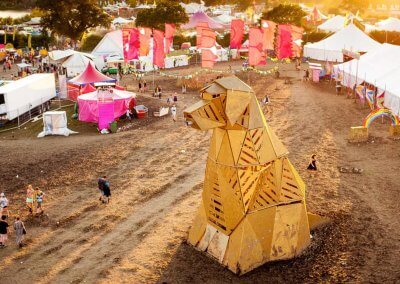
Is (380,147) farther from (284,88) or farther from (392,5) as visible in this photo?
(392,5)

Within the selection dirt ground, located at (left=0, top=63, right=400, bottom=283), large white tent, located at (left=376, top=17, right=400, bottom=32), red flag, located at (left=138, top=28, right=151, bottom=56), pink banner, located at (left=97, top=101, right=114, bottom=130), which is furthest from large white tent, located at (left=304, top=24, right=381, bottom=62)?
pink banner, located at (left=97, top=101, right=114, bottom=130)

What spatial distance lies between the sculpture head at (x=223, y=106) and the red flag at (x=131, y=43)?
23.4 m

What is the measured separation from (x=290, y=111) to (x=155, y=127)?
26.1ft

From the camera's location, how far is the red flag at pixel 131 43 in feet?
107

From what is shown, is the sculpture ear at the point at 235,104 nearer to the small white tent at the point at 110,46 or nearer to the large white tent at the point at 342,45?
the large white tent at the point at 342,45

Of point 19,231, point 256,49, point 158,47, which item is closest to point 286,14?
point 256,49

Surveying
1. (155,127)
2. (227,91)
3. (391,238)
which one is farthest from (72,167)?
(391,238)

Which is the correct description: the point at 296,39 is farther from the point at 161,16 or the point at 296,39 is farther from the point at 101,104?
the point at 161,16

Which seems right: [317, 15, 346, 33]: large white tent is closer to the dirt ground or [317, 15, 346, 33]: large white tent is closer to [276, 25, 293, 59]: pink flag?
[276, 25, 293, 59]: pink flag

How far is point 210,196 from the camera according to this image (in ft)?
37.5

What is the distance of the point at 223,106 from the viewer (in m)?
10.4

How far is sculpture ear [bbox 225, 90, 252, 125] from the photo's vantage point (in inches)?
404

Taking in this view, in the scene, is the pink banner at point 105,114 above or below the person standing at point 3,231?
above

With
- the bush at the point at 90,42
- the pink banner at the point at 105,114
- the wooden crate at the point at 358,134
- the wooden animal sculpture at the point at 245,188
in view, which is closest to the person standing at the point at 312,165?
the wooden crate at the point at 358,134
